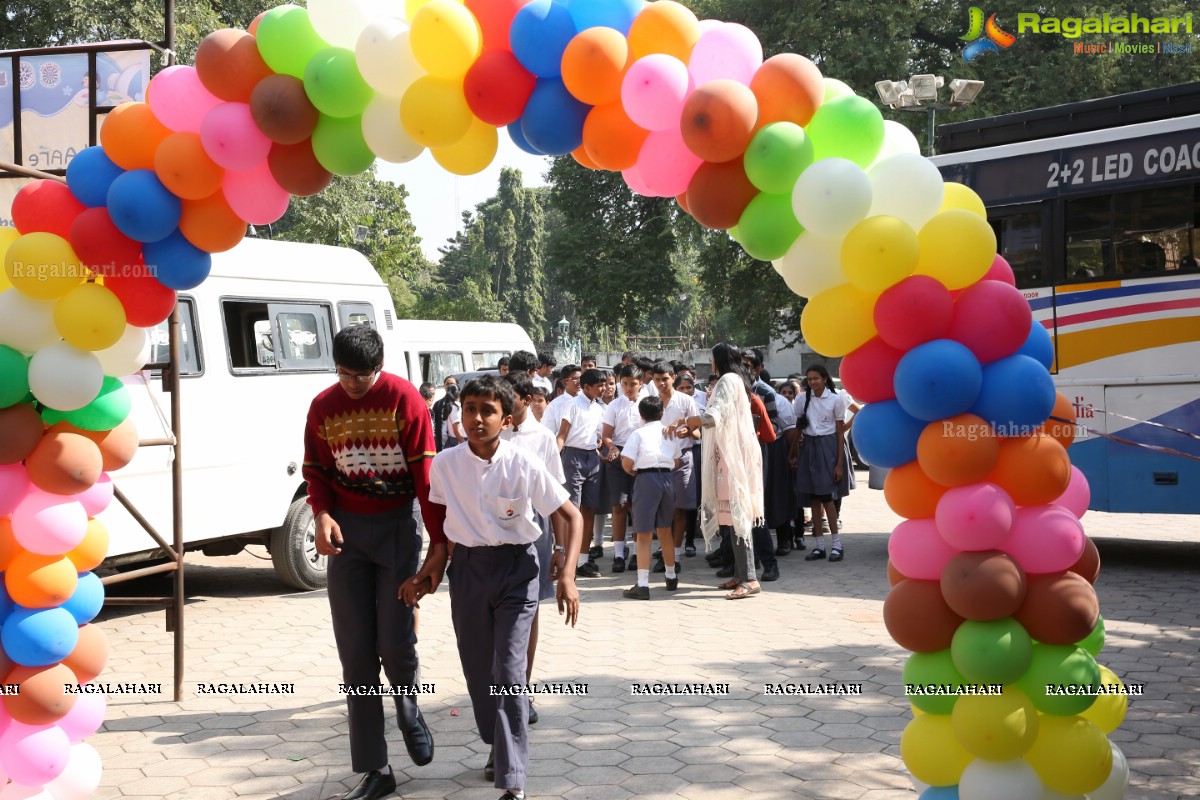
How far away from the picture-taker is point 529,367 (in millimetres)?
7629

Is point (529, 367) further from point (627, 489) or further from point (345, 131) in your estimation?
point (345, 131)

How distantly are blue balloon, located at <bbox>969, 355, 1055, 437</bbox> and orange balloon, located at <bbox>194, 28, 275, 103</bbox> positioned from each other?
2918mm

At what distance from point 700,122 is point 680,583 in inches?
251

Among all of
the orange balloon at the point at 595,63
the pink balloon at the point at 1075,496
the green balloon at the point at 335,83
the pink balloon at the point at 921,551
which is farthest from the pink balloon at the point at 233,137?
the pink balloon at the point at 1075,496

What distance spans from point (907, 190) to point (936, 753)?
1869 mm

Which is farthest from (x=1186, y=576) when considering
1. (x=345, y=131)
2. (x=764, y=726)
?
(x=345, y=131)

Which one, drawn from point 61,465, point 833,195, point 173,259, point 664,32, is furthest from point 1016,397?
point 61,465

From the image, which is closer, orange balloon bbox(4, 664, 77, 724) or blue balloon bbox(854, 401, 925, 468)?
blue balloon bbox(854, 401, 925, 468)

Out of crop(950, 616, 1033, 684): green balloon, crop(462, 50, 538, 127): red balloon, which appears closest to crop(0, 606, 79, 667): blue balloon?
crop(462, 50, 538, 127): red balloon

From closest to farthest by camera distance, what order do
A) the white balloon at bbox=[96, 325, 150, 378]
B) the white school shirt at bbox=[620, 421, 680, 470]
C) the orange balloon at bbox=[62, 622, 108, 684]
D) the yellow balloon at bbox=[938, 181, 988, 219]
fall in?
the yellow balloon at bbox=[938, 181, 988, 219] < the orange balloon at bbox=[62, 622, 108, 684] < the white balloon at bbox=[96, 325, 150, 378] < the white school shirt at bbox=[620, 421, 680, 470]

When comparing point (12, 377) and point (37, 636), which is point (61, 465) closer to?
point (12, 377)

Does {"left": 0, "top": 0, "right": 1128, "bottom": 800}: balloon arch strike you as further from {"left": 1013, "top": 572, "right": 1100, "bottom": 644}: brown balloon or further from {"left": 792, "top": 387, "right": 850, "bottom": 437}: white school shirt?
{"left": 792, "top": 387, "right": 850, "bottom": 437}: white school shirt

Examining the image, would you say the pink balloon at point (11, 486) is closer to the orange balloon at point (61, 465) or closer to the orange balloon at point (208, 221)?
the orange balloon at point (61, 465)

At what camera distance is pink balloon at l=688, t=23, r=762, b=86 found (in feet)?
12.1
